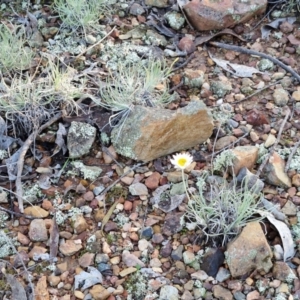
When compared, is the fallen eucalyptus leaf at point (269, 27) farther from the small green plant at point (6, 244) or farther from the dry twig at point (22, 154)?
the small green plant at point (6, 244)

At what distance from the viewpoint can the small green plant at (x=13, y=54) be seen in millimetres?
2865

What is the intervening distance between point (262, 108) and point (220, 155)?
1.45 feet

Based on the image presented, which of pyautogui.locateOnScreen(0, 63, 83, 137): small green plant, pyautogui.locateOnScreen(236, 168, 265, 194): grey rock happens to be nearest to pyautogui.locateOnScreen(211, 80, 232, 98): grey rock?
pyautogui.locateOnScreen(236, 168, 265, 194): grey rock

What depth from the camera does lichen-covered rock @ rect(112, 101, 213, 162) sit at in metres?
2.52

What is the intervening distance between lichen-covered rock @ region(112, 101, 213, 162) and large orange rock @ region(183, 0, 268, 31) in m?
0.83

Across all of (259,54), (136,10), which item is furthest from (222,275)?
(136,10)

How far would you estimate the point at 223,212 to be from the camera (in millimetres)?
2307

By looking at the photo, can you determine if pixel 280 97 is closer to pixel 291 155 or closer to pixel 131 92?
pixel 291 155

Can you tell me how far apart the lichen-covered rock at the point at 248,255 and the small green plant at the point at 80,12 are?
151 cm

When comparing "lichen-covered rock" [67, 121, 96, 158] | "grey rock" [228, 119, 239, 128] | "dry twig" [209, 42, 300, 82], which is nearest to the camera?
"lichen-covered rock" [67, 121, 96, 158]

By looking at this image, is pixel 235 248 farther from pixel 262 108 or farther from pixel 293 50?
pixel 293 50

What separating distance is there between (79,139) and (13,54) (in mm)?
608

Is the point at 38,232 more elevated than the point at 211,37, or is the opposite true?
the point at 211,37

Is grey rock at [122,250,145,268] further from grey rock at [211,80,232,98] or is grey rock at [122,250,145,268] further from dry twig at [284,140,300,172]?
grey rock at [211,80,232,98]
